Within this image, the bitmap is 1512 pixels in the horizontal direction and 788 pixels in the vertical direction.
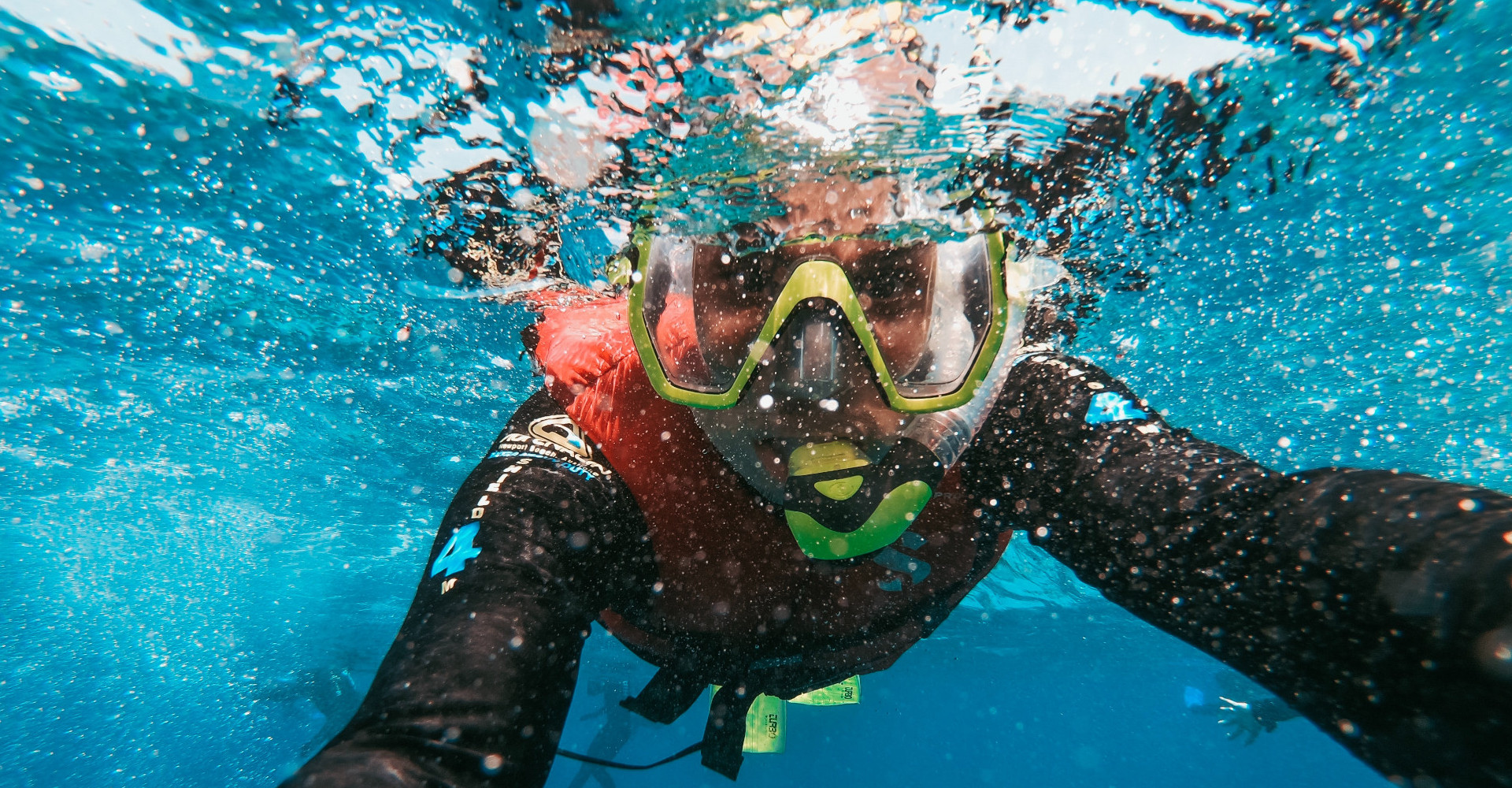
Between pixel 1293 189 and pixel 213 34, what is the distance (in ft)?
27.8

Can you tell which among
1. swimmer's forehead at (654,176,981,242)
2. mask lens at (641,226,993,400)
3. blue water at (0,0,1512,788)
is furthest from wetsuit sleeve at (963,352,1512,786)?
blue water at (0,0,1512,788)

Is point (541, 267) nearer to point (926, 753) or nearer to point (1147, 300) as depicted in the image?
point (1147, 300)

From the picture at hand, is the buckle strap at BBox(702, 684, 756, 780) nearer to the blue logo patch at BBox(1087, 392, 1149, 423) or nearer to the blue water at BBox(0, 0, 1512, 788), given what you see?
the blue logo patch at BBox(1087, 392, 1149, 423)

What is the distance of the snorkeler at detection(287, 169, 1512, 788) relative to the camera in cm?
152

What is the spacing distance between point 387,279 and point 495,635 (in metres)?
6.74

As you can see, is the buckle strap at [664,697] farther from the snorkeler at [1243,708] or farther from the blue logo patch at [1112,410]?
the snorkeler at [1243,708]

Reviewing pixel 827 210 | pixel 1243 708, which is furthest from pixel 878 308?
pixel 1243 708

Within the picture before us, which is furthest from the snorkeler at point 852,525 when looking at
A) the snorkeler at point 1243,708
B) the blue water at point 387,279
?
the snorkeler at point 1243,708

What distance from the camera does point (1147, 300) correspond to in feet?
22.3

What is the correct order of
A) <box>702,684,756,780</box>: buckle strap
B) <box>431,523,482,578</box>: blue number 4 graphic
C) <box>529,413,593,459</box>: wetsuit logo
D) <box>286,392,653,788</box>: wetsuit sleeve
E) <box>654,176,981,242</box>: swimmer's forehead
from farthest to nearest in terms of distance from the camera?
<box>702,684,756,780</box>: buckle strap → <box>654,176,981,242</box>: swimmer's forehead → <box>529,413,593,459</box>: wetsuit logo → <box>431,523,482,578</box>: blue number 4 graphic → <box>286,392,653,788</box>: wetsuit sleeve

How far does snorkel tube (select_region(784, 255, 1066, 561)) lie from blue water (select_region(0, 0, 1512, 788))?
92.5 inches

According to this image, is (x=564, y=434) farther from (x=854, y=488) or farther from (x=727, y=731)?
(x=727, y=731)

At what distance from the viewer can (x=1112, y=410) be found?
247 cm

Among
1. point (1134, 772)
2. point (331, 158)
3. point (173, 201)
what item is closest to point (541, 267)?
point (331, 158)
